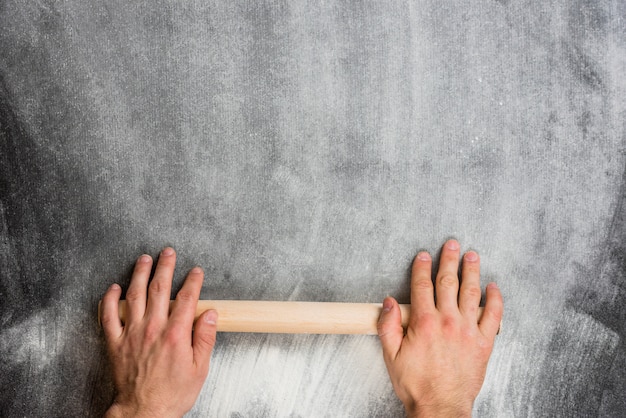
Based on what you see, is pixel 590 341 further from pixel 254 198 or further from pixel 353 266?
pixel 254 198

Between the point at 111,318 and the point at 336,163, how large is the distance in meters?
0.53

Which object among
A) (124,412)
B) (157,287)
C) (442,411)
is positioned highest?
(157,287)

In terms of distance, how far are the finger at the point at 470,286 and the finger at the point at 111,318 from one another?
2.19 feet

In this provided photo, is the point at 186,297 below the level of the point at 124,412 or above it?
above

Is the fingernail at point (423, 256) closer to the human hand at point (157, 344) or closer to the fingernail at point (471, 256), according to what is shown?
the fingernail at point (471, 256)

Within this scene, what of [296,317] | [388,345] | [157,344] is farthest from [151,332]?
[388,345]

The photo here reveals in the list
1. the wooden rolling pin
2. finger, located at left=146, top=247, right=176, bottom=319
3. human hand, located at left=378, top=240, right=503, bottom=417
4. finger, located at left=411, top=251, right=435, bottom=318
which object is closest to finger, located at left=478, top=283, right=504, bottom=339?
human hand, located at left=378, top=240, right=503, bottom=417

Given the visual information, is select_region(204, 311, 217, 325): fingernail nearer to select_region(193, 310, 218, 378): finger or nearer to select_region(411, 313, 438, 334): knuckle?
select_region(193, 310, 218, 378): finger

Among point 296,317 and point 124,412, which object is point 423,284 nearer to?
point 296,317

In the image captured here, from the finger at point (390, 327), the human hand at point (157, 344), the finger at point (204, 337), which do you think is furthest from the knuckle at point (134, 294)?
the finger at point (390, 327)

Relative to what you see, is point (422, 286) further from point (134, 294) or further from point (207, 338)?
point (134, 294)

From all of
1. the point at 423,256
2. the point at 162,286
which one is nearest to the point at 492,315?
the point at 423,256

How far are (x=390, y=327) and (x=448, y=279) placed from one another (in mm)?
150

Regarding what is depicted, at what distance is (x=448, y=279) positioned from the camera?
1012mm
